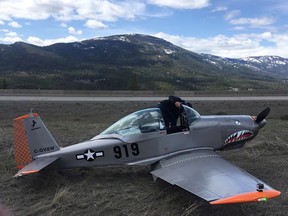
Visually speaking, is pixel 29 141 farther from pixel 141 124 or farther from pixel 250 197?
pixel 250 197

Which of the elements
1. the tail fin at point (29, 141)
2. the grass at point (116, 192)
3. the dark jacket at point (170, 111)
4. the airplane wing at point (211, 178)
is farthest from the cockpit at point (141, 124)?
the tail fin at point (29, 141)

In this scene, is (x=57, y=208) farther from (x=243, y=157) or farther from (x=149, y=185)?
(x=243, y=157)

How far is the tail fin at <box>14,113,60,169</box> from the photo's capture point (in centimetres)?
721

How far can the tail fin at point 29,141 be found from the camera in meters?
7.21

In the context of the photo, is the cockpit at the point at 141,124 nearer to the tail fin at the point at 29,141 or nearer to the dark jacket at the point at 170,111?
the dark jacket at the point at 170,111

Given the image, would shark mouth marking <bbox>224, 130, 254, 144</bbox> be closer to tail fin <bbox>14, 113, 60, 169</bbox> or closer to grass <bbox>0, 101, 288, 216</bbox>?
grass <bbox>0, 101, 288, 216</bbox>

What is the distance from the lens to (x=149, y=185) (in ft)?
23.5

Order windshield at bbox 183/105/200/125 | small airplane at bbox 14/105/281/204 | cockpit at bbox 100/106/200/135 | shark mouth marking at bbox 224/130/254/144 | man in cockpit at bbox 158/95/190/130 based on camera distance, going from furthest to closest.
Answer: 1. shark mouth marking at bbox 224/130/254/144
2. windshield at bbox 183/105/200/125
3. man in cockpit at bbox 158/95/190/130
4. cockpit at bbox 100/106/200/135
5. small airplane at bbox 14/105/281/204

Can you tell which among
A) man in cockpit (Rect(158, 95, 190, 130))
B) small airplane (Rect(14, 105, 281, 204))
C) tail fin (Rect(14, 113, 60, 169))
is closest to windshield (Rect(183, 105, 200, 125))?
small airplane (Rect(14, 105, 281, 204))

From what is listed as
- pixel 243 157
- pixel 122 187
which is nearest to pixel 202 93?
pixel 243 157

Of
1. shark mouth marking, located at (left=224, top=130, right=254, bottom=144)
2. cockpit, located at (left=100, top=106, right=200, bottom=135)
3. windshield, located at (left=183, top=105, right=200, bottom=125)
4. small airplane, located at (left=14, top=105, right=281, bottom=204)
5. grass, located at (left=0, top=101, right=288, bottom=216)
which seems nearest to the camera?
grass, located at (left=0, top=101, right=288, bottom=216)

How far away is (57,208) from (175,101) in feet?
11.4

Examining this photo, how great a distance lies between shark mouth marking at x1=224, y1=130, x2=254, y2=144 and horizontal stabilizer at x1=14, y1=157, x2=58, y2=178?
12.9ft

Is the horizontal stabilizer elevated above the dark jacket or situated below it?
below
